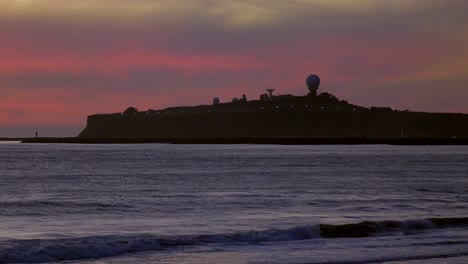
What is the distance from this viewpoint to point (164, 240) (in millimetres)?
27266

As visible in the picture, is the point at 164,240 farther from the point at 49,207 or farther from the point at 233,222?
the point at 49,207

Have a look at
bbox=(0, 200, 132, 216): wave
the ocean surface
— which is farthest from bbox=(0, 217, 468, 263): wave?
bbox=(0, 200, 132, 216): wave

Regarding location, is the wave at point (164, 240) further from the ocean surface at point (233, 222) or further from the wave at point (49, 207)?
the wave at point (49, 207)

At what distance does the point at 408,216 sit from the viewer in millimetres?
36562

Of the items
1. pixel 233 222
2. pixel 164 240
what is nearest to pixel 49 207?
pixel 233 222

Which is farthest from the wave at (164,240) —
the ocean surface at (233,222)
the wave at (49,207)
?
the wave at (49,207)

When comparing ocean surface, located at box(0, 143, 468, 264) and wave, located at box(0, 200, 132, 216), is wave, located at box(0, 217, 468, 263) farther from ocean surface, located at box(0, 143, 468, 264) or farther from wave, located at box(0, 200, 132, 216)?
wave, located at box(0, 200, 132, 216)

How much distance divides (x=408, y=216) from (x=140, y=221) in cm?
1116

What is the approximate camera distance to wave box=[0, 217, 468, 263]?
2416 cm

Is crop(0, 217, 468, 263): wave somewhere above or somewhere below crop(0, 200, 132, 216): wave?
below

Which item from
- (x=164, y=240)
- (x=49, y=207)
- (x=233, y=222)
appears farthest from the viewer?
(x=49, y=207)

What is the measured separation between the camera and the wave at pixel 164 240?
2416 cm

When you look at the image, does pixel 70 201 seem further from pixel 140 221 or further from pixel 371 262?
pixel 371 262

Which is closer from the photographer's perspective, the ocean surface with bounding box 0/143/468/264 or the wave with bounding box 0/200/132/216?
the ocean surface with bounding box 0/143/468/264
